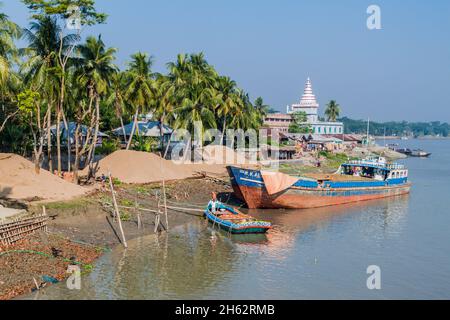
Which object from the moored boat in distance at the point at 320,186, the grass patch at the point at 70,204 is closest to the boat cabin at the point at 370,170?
the moored boat in distance at the point at 320,186

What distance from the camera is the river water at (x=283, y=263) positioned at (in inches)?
892

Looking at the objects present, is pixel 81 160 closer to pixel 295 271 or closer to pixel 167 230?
pixel 167 230

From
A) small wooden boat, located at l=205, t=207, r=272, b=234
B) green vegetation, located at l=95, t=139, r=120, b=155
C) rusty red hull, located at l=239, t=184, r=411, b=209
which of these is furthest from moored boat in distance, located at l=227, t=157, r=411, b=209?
green vegetation, located at l=95, t=139, r=120, b=155

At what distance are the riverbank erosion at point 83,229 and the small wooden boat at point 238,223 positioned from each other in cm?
254

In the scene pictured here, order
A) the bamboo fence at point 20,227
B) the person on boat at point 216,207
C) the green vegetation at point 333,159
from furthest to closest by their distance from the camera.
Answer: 1. the green vegetation at point 333,159
2. the person on boat at point 216,207
3. the bamboo fence at point 20,227

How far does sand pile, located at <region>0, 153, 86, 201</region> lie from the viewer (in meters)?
31.1

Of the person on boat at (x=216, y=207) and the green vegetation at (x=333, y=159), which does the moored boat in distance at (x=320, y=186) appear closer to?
the person on boat at (x=216, y=207)

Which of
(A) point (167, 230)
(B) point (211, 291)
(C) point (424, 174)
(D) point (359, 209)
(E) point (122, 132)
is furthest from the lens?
(C) point (424, 174)

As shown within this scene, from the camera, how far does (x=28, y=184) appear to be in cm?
3228

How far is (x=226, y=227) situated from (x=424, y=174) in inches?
2369

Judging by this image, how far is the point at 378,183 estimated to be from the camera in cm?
5281

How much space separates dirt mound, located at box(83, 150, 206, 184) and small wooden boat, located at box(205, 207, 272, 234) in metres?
10.5

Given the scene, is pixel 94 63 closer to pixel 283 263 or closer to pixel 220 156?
pixel 283 263

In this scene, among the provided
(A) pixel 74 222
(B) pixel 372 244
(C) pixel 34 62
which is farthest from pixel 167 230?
(C) pixel 34 62
